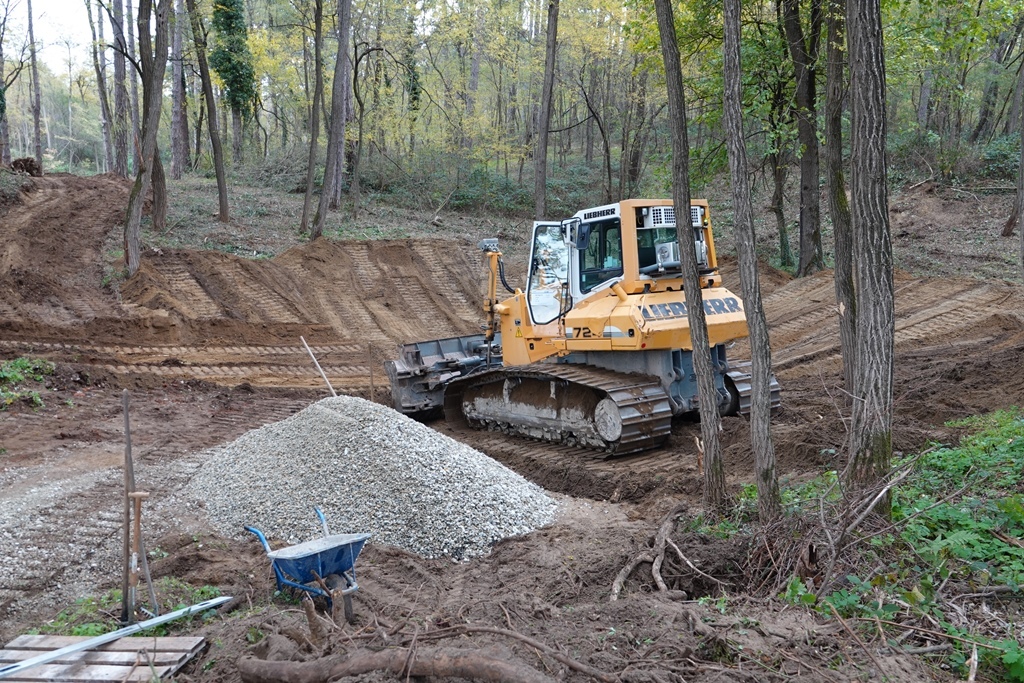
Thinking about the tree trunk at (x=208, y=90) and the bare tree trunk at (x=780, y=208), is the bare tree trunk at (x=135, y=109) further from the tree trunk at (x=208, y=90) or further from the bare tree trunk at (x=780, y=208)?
the bare tree trunk at (x=780, y=208)

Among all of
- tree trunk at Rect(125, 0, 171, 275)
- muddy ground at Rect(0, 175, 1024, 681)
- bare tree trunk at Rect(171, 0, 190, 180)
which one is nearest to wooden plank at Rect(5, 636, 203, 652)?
muddy ground at Rect(0, 175, 1024, 681)

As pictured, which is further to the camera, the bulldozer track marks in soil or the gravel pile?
the bulldozer track marks in soil

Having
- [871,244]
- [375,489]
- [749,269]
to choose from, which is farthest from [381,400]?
[871,244]

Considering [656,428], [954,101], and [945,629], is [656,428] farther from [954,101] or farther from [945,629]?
[954,101]

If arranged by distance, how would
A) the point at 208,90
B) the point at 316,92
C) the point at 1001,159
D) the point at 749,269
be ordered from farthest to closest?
the point at 1001,159
the point at 316,92
the point at 208,90
the point at 749,269

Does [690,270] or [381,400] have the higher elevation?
[690,270]

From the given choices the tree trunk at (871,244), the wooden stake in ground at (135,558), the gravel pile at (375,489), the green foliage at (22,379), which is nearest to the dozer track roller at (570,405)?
the gravel pile at (375,489)

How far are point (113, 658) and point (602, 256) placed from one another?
6776 mm

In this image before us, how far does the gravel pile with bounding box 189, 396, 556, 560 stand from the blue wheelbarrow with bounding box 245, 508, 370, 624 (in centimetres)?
133

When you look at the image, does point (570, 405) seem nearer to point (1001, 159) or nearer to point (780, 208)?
point (780, 208)

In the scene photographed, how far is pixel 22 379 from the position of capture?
465 inches

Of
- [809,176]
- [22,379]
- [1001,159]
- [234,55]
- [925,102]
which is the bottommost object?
[22,379]

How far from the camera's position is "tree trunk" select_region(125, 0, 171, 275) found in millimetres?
15969

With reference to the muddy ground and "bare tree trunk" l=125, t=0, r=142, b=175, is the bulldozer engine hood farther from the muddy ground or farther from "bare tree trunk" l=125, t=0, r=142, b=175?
"bare tree trunk" l=125, t=0, r=142, b=175
